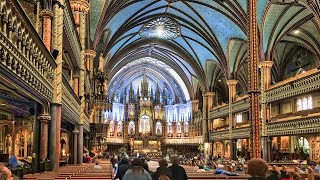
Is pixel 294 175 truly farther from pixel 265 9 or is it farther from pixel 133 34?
pixel 133 34

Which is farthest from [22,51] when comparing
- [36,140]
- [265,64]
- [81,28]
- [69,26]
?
[265,64]

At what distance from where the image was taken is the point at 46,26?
11.3 meters

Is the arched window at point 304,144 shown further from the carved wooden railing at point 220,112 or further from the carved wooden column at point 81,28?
the carved wooden column at point 81,28

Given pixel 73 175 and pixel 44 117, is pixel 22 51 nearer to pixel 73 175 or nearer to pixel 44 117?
pixel 73 175

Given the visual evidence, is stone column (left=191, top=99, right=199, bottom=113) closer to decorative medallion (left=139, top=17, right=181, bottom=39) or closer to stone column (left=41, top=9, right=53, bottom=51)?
decorative medallion (left=139, top=17, right=181, bottom=39)

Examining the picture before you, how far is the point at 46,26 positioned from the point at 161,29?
28504 mm

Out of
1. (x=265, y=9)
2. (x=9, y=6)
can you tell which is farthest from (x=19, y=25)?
(x=265, y=9)

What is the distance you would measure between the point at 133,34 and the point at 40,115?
28.7m

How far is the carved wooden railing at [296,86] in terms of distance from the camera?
21.7 m

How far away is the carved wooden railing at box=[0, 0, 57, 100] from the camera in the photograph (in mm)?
6570

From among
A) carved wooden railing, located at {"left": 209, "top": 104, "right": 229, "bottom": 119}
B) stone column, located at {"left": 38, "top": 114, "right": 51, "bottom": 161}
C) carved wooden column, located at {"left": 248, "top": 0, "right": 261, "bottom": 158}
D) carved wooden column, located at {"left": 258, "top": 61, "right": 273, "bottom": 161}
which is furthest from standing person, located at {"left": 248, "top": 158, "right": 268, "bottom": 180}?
carved wooden railing, located at {"left": 209, "top": 104, "right": 229, "bottom": 119}

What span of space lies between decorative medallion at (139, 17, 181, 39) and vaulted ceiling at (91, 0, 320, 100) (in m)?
0.32

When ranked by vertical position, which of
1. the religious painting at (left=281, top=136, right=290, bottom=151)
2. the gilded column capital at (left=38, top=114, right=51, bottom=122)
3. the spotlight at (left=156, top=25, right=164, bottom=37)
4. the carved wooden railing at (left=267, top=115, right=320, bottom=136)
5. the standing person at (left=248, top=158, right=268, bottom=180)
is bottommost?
the religious painting at (left=281, top=136, right=290, bottom=151)

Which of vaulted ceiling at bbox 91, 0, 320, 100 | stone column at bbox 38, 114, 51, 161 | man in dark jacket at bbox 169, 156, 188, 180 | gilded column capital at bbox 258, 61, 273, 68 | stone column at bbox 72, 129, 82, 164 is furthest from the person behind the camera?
gilded column capital at bbox 258, 61, 273, 68
